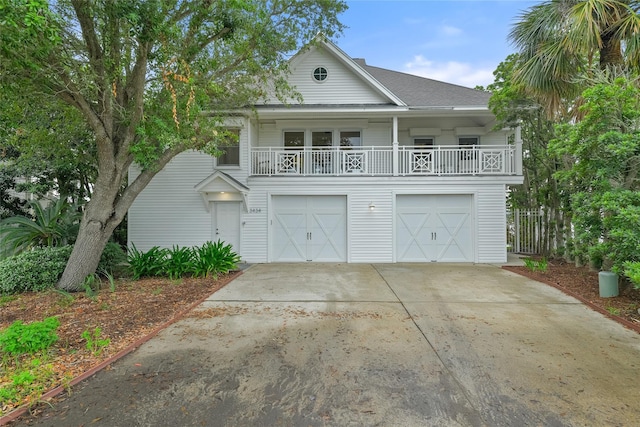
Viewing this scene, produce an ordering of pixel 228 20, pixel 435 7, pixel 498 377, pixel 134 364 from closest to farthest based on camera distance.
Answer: pixel 498 377 → pixel 134 364 → pixel 228 20 → pixel 435 7

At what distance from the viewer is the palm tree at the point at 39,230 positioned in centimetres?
772

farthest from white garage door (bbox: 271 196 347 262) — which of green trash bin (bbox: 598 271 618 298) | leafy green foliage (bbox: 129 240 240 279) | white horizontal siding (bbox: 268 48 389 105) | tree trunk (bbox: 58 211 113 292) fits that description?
green trash bin (bbox: 598 271 618 298)

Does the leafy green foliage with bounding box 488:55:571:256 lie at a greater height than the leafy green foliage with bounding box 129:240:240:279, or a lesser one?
greater

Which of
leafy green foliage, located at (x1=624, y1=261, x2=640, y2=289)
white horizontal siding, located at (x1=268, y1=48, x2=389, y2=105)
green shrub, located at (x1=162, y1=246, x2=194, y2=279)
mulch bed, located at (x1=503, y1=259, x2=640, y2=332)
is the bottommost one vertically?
mulch bed, located at (x1=503, y1=259, x2=640, y2=332)

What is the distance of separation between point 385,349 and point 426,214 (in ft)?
26.7

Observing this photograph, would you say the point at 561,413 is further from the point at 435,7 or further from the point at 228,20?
the point at 435,7

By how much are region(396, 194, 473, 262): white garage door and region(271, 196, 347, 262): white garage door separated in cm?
221

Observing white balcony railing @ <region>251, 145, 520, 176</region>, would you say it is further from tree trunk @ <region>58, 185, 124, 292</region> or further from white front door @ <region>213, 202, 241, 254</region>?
tree trunk @ <region>58, 185, 124, 292</region>

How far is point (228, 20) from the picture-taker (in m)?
6.59

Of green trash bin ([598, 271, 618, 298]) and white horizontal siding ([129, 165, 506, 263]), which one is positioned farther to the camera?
white horizontal siding ([129, 165, 506, 263])

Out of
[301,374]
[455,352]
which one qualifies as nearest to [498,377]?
[455,352]

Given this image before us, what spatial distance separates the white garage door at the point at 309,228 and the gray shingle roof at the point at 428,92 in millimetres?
5051

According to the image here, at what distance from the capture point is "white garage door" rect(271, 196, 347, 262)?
11.4m

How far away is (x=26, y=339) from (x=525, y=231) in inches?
624
